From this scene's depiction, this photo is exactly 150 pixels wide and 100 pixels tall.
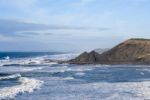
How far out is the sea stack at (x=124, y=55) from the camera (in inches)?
2783

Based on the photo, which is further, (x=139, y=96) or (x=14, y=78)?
(x=14, y=78)

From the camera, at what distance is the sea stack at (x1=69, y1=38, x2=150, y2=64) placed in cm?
7069

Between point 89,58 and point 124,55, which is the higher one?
point 124,55

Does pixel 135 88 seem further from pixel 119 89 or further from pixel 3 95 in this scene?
pixel 3 95

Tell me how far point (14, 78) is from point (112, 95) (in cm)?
1697

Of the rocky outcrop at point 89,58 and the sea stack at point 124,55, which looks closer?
the sea stack at point 124,55

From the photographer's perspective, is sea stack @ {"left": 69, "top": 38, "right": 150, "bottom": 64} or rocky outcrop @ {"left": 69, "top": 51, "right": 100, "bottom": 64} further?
rocky outcrop @ {"left": 69, "top": 51, "right": 100, "bottom": 64}

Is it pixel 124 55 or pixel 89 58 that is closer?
pixel 89 58

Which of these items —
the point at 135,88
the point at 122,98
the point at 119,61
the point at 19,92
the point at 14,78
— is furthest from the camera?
the point at 119,61

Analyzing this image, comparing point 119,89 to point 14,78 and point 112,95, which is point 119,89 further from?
point 14,78

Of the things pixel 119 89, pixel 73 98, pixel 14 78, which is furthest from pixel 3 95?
pixel 14 78

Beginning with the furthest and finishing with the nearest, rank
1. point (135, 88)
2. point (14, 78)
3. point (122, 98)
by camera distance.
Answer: point (14, 78) → point (135, 88) → point (122, 98)

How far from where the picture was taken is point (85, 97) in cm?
2364

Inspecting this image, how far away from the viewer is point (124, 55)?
2886 inches
